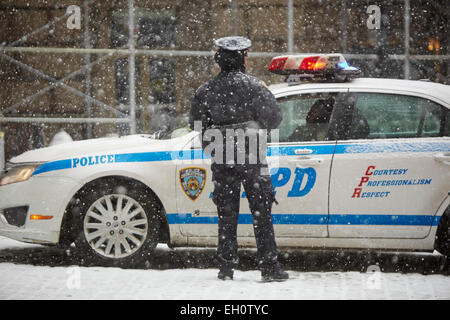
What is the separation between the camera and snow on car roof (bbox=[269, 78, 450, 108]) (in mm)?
5918

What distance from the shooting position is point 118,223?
5.99 m

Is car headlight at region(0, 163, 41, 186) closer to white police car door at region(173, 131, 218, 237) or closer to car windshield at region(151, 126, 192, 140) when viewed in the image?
car windshield at region(151, 126, 192, 140)

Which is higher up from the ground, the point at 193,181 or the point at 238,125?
the point at 238,125

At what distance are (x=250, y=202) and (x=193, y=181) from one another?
65 centimetres

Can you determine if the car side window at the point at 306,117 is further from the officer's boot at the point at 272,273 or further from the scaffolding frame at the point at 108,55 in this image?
the scaffolding frame at the point at 108,55

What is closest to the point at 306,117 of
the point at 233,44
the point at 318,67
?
the point at 318,67

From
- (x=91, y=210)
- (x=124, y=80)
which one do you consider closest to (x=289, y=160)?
(x=91, y=210)

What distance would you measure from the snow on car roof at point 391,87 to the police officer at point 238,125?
76cm

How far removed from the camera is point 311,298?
4934 mm

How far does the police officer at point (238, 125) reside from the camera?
5273 mm

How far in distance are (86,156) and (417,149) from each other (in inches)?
104

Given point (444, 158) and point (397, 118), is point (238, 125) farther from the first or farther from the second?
point (444, 158)

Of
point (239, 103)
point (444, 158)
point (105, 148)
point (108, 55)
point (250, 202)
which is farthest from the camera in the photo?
point (108, 55)

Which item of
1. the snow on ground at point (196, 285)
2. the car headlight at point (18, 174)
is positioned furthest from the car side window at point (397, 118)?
the car headlight at point (18, 174)
